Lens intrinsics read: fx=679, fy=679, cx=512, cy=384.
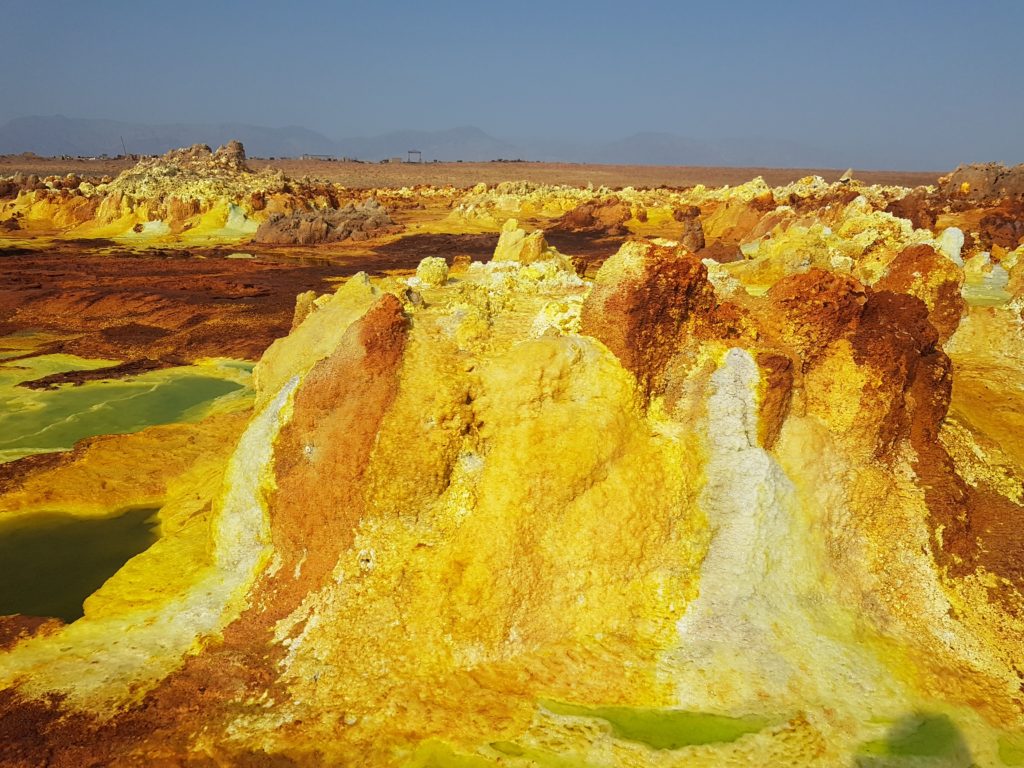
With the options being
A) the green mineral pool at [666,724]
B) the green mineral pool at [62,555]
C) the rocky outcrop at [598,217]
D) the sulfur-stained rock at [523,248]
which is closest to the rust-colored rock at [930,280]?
the sulfur-stained rock at [523,248]

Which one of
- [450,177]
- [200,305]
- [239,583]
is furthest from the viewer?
[450,177]

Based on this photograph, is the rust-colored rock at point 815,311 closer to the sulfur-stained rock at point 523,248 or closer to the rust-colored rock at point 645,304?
the rust-colored rock at point 645,304

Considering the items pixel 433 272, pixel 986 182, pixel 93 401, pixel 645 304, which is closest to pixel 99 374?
pixel 93 401

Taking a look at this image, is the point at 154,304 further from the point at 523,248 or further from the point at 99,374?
the point at 523,248

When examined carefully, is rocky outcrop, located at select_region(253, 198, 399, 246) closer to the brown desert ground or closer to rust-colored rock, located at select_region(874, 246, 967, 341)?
rust-colored rock, located at select_region(874, 246, 967, 341)

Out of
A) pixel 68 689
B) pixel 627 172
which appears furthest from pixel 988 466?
pixel 627 172

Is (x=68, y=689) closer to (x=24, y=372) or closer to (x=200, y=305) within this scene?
(x=24, y=372)

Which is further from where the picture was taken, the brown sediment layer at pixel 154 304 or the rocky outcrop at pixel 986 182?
the rocky outcrop at pixel 986 182
